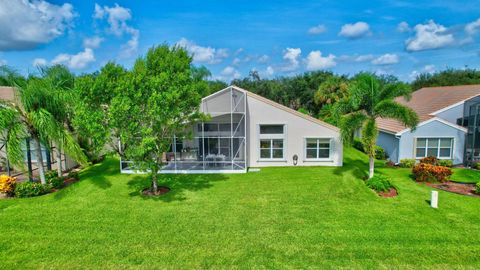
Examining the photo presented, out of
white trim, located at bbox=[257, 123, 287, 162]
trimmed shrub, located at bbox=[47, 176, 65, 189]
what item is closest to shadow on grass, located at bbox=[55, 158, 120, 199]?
trimmed shrub, located at bbox=[47, 176, 65, 189]

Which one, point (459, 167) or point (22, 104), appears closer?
point (22, 104)

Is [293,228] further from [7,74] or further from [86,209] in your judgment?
[7,74]

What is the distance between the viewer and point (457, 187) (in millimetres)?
14820

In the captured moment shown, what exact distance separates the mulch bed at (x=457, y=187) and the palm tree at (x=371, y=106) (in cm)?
360

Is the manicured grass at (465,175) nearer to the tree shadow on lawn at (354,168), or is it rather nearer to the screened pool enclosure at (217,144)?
the tree shadow on lawn at (354,168)

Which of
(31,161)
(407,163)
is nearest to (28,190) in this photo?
(31,161)

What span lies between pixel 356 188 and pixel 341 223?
176 inches

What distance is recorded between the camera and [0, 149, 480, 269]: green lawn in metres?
8.30

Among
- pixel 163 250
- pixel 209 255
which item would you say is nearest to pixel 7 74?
pixel 163 250

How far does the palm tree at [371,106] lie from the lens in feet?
47.5

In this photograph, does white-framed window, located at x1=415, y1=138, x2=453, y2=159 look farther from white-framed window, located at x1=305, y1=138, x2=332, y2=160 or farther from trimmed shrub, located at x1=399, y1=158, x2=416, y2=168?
white-framed window, located at x1=305, y1=138, x2=332, y2=160

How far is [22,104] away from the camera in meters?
13.6

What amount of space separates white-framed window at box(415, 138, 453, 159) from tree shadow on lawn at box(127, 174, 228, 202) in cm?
1418

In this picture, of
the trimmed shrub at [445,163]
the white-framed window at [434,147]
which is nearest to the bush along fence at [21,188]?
the white-framed window at [434,147]
